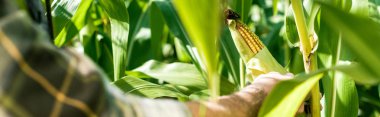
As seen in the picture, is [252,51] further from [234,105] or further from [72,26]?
[72,26]

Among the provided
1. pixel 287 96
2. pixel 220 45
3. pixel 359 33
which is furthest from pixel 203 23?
pixel 220 45

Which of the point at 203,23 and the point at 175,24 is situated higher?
the point at 203,23

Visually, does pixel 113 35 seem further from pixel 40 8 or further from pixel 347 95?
pixel 40 8

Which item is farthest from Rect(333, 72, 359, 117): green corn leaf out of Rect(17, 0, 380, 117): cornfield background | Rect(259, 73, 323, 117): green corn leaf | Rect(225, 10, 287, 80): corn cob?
Rect(259, 73, 323, 117): green corn leaf

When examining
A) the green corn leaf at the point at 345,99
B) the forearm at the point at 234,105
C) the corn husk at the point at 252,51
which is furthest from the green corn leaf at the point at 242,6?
the forearm at the point at 234,105

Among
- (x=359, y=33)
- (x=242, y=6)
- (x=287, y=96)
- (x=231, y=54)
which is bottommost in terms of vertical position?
(x=231, y=54)

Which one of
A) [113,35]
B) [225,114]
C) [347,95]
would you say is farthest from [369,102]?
[225,114]

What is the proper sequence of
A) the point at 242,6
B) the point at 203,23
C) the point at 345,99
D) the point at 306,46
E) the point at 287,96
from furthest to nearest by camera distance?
the point at 242,6, the point at 345,99, the point at 306,46, the point at 287,96, the point at 203,23
